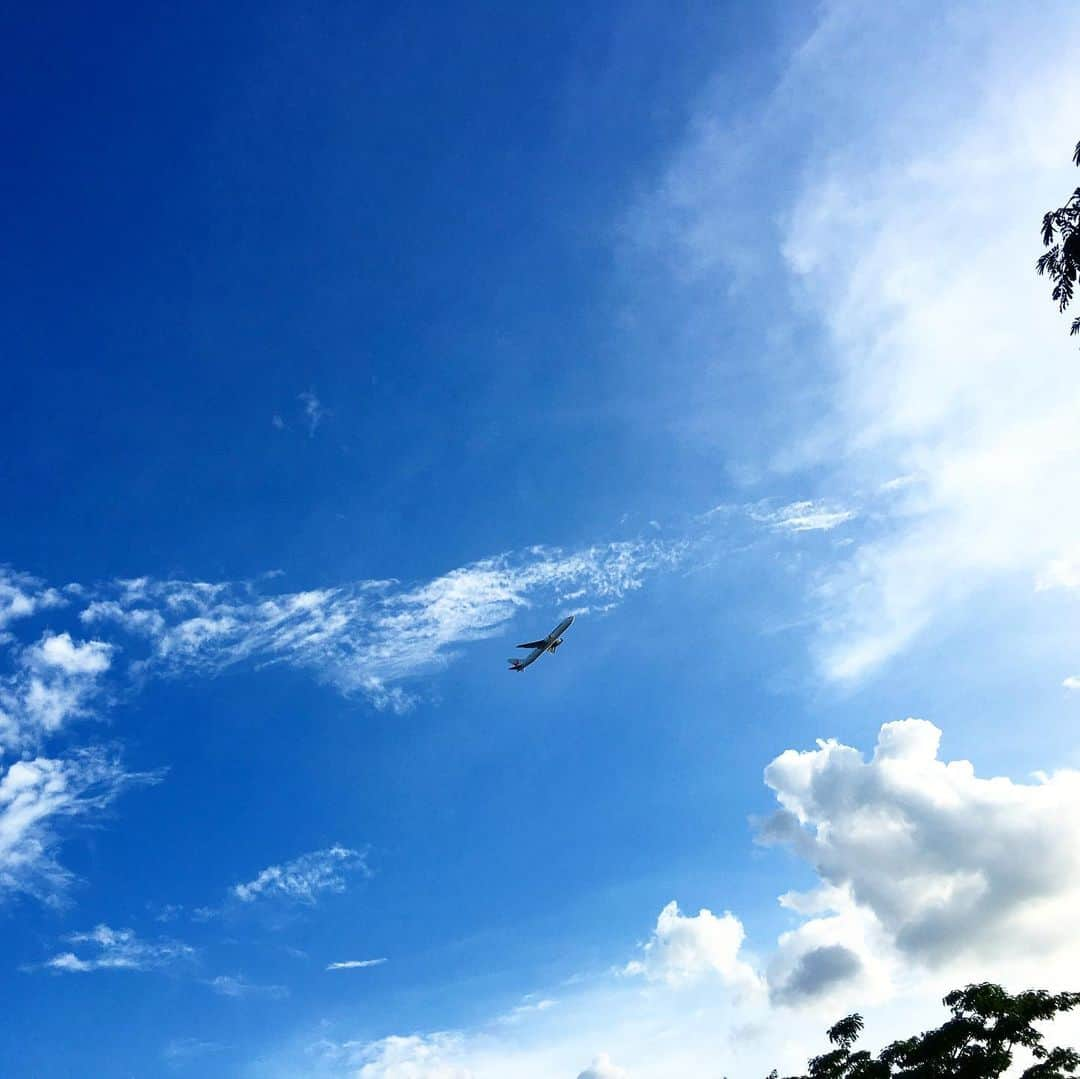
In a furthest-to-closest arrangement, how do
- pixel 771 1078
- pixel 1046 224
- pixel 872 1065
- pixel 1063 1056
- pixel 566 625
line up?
pixel 566 625
pixel 771 1078
pixel 872 1065
pixel 1063 1056
pixel 1046 224

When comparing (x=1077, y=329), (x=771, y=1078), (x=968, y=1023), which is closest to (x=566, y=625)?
(x=771, y=1078)

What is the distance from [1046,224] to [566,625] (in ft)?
215

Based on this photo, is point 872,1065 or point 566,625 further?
point 566,625

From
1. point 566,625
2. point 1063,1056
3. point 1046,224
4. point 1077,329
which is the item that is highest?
point 566,625

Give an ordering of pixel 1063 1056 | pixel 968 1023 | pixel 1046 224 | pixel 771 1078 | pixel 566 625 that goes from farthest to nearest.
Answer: pixel 566 625 → pixel 771 1078 → pixel 968 1023 → pixel 1063 1056 → pixel 1046 224

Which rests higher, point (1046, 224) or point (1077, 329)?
point (1046, 224)

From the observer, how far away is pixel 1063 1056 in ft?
112

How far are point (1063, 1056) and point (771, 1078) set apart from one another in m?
18.8

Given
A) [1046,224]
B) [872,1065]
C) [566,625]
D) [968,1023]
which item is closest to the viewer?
[1046,224]

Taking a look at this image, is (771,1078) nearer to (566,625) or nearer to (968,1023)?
(968,1023)

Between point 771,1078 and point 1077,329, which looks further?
point 771,1078

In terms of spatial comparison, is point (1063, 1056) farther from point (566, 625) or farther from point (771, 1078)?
point (566, 625)

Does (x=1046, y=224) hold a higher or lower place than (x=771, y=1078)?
higher

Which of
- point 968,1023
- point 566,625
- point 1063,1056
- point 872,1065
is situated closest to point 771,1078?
point 872,1065
